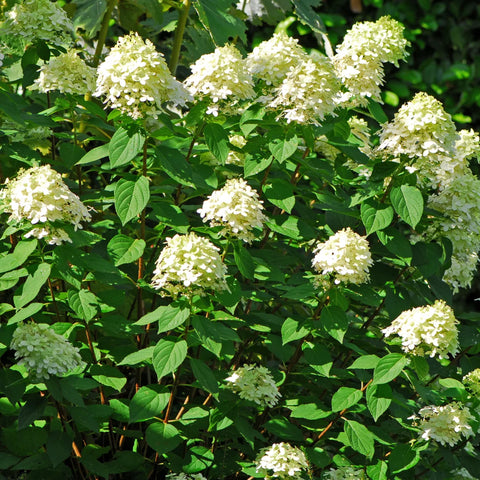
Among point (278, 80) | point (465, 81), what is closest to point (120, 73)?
point (278, 80)

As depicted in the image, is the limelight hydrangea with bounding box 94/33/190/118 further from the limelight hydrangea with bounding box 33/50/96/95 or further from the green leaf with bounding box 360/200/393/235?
the green leaf with bounding box 360/200/393/235

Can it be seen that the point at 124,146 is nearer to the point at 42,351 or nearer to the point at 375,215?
the point at 42,351

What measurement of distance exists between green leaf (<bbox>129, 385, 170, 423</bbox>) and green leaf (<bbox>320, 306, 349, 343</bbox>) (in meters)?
0.62

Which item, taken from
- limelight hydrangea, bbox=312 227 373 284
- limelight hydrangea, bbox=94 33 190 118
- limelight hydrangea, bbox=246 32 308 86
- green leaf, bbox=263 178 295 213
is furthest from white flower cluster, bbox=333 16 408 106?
limelight hydrangea, bbox=94 33 190 118

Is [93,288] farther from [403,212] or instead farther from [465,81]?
[465,81]

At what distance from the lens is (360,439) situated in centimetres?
275

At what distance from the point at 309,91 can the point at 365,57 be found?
0.44 meters

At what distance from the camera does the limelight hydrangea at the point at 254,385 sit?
2.71m

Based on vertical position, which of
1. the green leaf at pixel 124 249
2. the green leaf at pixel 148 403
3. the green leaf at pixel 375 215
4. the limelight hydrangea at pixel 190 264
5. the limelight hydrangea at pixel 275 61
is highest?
the limelight hydrangea at pixel 275 61

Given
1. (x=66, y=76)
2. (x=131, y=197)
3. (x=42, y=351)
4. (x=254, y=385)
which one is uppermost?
(x=66, y=76)

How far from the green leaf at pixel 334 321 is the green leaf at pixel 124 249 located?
69cm

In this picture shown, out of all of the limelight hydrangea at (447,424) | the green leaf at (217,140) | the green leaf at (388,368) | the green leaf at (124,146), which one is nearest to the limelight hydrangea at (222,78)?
the green leaf at (217,140)

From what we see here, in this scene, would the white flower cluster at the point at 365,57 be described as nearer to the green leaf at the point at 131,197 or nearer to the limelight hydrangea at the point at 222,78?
→ the limelight hydrangea at the point at 222,78

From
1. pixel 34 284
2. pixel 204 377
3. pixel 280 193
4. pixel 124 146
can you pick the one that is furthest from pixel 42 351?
pixel 280 193
